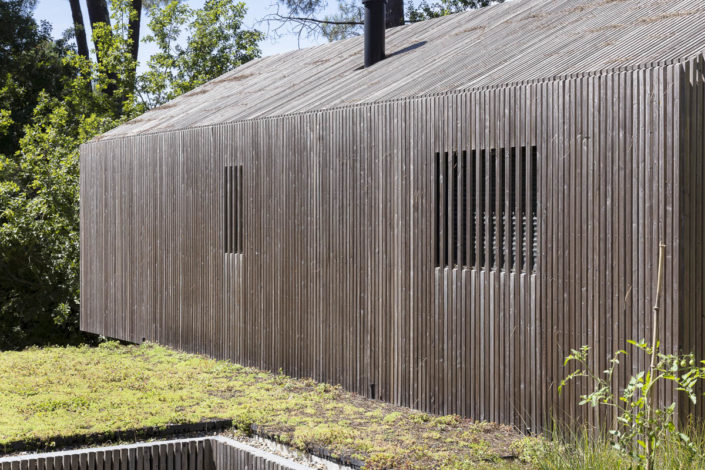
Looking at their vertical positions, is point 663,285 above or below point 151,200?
below

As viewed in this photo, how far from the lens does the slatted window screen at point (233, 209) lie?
9.93m

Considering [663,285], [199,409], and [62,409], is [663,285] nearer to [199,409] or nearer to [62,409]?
[199,409]

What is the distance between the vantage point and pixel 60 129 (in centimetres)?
2073

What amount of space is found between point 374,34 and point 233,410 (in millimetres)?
5082

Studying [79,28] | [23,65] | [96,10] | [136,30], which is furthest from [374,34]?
[79,28]

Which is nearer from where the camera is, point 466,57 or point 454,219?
point 454,219

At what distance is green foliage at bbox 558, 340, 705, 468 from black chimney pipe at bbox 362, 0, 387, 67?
537 centimetres

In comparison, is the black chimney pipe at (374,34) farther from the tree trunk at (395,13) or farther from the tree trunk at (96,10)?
the tree trunk at (96,10)

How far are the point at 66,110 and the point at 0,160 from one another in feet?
6.18

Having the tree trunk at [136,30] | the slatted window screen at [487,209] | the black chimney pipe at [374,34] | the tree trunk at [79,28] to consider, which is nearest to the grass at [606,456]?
the slatted window screen at [487,209]

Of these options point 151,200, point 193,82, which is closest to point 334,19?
point 193,82

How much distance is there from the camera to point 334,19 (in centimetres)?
2214

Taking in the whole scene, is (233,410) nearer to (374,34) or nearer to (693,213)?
(693,213)

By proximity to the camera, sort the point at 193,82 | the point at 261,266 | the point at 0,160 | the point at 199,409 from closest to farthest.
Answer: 1. the point at 199,409
2. the point at 261,266
3. the point at 0,160
4. the point at 193,82
